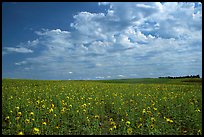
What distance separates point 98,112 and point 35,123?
6.86 feet

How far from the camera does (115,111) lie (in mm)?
7707

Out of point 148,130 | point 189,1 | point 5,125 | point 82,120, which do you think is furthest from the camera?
point 82,120

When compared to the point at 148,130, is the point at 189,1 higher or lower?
higher

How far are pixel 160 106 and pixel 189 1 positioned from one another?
15.0 feet

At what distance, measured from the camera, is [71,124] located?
20.7 ft

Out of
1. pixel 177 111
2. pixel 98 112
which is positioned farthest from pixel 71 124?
pixel 177 111

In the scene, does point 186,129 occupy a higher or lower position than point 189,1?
lower

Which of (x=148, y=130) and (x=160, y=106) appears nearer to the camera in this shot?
(x=148, y=130)

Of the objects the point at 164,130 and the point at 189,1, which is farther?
the point at 164,130

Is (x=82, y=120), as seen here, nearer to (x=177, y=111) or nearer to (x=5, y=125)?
(x=5, y=125)

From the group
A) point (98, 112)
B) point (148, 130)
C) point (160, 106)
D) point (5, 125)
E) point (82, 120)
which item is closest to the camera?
point (148, 130)

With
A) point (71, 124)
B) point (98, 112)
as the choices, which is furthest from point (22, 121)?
point (98, 112)

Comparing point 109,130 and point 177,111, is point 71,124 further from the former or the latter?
point 177,111

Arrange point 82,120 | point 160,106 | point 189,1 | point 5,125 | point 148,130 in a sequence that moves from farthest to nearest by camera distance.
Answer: point 160,106 < point 82,120 < point 5,125 < point 148,130 < point 189,1
